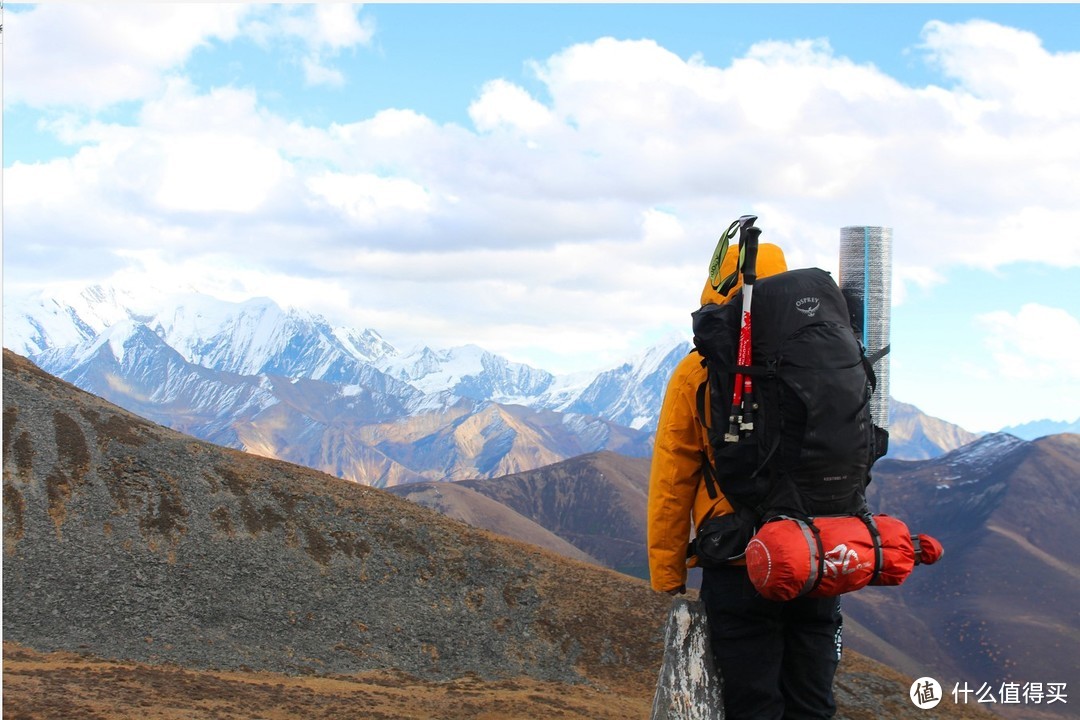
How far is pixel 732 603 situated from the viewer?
22.2 ft

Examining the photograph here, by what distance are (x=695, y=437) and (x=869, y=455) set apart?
132cm

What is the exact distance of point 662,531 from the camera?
7066 millimetres

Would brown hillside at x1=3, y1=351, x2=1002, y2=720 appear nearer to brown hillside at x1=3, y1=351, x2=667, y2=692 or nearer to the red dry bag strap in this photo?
brown hillside at x1=3, y1=351, x2=667, y2=692

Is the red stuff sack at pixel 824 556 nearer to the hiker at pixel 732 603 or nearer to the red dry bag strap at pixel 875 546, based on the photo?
the red dry bag strap at pixel 875 546

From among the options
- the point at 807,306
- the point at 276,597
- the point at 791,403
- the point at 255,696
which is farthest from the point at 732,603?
the point at 276,597

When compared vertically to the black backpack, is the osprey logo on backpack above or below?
above

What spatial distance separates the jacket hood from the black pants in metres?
2.14

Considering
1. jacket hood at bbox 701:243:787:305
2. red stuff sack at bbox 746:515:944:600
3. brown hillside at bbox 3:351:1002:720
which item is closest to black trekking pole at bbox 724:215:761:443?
jacket hood at bbox 701:243:787:305

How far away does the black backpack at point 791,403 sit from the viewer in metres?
6.50

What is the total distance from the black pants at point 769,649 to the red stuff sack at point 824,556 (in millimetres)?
370

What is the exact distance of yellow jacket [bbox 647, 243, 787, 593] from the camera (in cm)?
705

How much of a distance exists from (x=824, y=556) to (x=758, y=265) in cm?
233

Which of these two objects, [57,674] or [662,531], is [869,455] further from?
[57,674]

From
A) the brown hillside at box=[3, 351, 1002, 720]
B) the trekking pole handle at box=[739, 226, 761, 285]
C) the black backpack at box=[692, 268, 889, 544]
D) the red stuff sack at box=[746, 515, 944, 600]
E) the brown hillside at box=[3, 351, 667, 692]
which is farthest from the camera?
the brown hillside at box=[3, 351, 667, 692]
